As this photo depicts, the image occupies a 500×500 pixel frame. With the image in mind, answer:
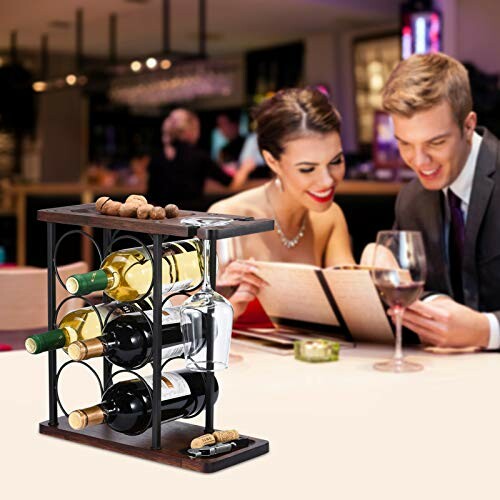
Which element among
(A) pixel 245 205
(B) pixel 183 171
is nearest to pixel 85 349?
(A) pixel 245 205

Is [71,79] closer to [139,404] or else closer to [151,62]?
[151,62]

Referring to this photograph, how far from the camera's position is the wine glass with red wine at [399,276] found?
1.94 m

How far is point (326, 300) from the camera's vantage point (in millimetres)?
2152

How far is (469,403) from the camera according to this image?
162 centimetres

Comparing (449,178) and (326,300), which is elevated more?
(449,178)

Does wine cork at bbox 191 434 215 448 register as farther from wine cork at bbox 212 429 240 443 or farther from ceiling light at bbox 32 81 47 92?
ceiling light at bbox 32 81 47 92

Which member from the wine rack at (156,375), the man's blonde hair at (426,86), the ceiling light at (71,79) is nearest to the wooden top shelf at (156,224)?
the wine rack at (156,375)

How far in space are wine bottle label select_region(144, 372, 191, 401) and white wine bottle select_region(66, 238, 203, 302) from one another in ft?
0.36

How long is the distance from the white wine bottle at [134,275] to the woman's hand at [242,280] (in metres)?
0.86

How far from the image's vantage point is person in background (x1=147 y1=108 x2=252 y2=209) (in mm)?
7566

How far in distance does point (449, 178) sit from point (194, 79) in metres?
7.58

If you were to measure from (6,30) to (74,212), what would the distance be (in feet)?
35.2

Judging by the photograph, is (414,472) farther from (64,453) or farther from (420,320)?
(420,320)

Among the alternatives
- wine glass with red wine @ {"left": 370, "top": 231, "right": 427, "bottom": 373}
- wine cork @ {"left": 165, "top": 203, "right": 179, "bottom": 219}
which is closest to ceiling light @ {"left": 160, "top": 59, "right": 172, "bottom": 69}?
wine glass with red wine @ {"left": 370, "top": 231, "right": 427, "bottom": 373}
